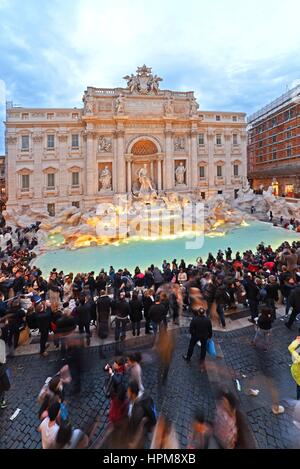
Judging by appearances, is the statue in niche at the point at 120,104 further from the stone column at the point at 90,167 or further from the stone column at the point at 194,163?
the stone column at the point at 194,163

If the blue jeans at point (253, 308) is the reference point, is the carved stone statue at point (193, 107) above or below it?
above

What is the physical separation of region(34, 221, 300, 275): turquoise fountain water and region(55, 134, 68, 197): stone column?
1320 cm

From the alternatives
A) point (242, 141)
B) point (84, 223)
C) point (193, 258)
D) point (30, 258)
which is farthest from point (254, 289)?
point (242, 141)

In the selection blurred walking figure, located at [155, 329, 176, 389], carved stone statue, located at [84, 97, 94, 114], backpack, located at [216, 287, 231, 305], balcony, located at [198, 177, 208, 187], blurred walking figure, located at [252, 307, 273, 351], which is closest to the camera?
blurred walking figure, located at [155, 329, 176, 389]

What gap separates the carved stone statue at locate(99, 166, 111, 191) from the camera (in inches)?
1055

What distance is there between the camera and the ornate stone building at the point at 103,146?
2595cm

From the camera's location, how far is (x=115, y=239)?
17.0m

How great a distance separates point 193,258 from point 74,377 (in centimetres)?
927

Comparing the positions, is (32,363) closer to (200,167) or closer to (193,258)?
(193,258)

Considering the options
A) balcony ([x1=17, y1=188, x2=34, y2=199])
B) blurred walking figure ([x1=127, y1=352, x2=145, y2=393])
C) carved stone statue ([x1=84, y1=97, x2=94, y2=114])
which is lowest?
blurred walking figure ([x1=127, y1=352, x2=145, y2=393])

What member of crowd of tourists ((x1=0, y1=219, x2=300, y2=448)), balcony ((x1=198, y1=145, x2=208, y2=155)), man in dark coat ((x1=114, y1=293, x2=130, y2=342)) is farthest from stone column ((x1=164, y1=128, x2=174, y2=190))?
man in dark coat ((x1=114, y1=293, x2=130, y2=342))

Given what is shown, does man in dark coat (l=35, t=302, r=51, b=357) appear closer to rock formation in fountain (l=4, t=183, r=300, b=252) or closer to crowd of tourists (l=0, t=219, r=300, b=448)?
crowd of tourists (l=0, t=219, r=300, b=448)

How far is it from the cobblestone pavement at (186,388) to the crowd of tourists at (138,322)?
0.60ft

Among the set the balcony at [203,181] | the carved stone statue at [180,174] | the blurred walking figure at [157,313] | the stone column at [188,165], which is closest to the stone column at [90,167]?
the carved stone statue at [180,174]
